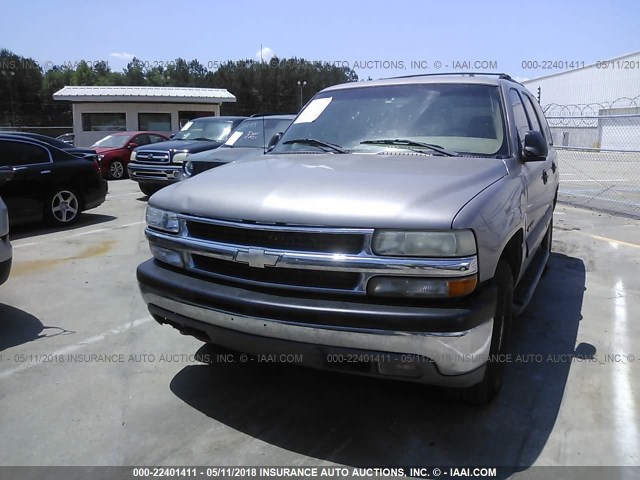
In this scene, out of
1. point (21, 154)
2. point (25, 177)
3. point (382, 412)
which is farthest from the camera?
point (21, 154)

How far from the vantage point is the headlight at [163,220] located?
10.1ft

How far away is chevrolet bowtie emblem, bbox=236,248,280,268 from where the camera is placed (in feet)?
8.65

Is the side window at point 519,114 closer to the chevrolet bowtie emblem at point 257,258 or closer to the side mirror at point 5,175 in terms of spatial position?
the chevrolet bowtie emblem at point 257,258

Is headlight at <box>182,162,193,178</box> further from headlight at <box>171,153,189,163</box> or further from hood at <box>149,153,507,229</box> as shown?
hood at <box>149,153,507,229</box>

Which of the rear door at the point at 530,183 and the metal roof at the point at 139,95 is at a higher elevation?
the metal roof at the point at 139,95

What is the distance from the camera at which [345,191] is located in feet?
8.80

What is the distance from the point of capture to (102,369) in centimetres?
367

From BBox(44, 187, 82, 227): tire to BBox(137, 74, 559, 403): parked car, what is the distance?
20.0 feet

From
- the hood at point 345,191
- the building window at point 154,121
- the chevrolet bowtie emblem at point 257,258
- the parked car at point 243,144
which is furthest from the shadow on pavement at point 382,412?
the building window at point 154,121

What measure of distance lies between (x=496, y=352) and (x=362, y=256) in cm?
107

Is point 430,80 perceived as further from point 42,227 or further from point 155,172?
point 155,172

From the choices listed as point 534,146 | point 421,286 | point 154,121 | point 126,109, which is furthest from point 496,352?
point 126,109

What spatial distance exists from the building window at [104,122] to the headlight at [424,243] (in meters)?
26.3

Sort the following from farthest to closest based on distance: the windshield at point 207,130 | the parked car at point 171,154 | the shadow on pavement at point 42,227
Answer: the windshield at point 207,130
the parked car at point 171,154
the shadow on pavement at point 42,227
